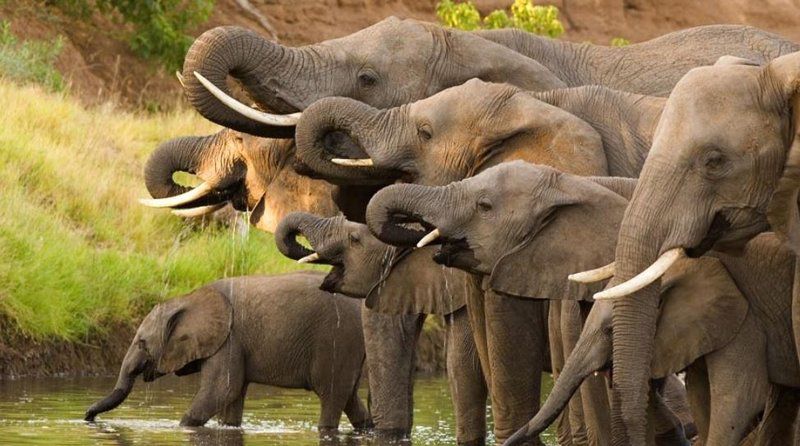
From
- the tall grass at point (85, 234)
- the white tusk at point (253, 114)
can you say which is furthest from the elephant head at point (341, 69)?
the tall grass at point (85, 234)

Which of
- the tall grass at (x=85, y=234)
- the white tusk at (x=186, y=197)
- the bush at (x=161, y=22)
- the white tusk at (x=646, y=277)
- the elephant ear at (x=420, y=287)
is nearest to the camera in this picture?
the white tusk at (x=646, y=277)

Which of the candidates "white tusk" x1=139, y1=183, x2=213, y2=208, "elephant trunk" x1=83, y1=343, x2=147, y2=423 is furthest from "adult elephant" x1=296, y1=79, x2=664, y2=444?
"elephant trunk" x1=83, y1=343, x2=147, y2=423

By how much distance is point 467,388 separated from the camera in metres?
10.4

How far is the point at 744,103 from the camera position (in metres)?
7.71

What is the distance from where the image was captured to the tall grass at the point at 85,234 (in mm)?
15117

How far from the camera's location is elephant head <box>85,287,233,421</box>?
12.6m

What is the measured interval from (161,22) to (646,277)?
733 inches

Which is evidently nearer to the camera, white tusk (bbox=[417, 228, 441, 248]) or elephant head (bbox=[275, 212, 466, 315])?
white tusk (bbox=[417, 228, 441, 248])

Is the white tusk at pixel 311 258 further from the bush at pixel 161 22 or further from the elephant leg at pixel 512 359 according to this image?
the bush at pixel 161 22

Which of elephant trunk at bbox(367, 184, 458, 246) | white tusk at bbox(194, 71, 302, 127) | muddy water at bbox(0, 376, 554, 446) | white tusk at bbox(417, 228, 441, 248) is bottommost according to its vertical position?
muddy water at bbox(0, 376, 554, 446)

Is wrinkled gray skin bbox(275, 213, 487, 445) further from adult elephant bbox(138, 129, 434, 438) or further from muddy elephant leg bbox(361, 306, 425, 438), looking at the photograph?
muddy elephant leg bbox(361, 306, 425, 438)

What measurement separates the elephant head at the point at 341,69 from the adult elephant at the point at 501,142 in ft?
2.05

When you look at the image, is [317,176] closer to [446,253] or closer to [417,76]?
[417,76]

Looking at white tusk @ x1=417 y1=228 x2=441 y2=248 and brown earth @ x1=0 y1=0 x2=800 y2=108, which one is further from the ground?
brown earth @ x1=0 y1=0 x2=800 y2=108
